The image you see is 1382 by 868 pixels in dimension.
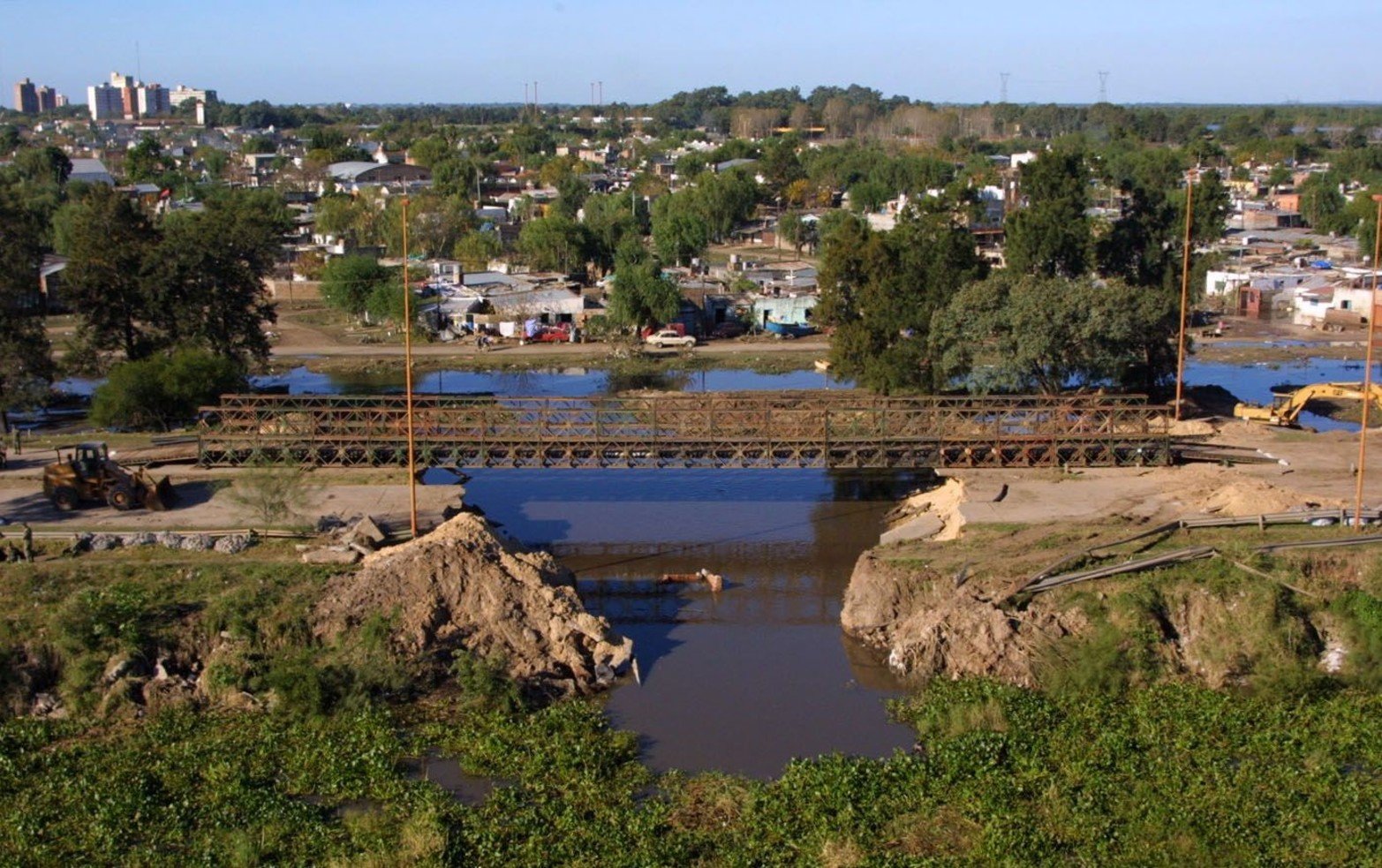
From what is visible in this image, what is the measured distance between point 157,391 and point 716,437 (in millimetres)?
14461

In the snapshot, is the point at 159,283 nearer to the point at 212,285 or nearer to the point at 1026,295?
the point at 212,285

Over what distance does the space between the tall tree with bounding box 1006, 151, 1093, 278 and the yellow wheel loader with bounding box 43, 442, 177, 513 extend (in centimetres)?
2336

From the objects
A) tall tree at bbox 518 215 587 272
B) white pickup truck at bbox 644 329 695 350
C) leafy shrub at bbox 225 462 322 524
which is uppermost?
tall tree at bbox 518 215 587 272

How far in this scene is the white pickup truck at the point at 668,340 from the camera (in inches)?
1975

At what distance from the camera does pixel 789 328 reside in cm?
5309

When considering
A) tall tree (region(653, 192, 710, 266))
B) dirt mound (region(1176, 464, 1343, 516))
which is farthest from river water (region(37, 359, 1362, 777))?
tall tree (region(653, 192, 710, 266))

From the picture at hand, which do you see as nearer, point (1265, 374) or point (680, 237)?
point (1265, 374)

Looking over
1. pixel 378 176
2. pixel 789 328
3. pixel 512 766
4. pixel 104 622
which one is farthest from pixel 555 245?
pixel 512 766

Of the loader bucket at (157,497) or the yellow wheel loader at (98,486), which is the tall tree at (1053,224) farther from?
the yellow wheel loader at (98,486)

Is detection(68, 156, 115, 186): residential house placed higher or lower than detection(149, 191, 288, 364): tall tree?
higher

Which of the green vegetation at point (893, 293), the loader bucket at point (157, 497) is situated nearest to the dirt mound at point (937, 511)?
the green vegetation at point (893, 293)

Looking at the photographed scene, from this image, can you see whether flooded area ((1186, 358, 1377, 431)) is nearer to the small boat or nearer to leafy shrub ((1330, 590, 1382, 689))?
the small boat

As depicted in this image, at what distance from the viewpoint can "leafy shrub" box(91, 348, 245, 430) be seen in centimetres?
3325

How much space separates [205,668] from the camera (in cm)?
1998
